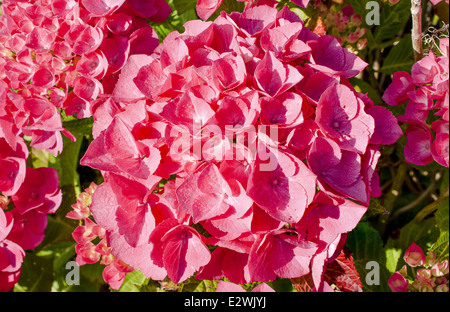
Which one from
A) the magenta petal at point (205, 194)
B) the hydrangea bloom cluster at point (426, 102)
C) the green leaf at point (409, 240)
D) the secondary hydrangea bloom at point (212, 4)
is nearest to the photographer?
the magenta petal at point (205, 194)

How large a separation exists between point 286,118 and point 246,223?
182 millimetres

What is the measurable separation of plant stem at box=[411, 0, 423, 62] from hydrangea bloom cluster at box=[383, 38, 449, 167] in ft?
0.17

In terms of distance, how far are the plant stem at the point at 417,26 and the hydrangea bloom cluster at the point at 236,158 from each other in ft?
0.62

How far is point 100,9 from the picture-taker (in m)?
0.86

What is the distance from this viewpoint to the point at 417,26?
33.4 inches

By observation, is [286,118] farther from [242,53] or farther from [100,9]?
[100,9]

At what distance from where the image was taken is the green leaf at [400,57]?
114cm

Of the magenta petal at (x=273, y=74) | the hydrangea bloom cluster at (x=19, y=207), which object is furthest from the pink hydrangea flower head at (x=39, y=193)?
the magenta petal at (x=273, y=74)

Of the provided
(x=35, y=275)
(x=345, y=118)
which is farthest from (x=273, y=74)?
(x=35, y=275)

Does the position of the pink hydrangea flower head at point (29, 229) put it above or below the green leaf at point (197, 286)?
above

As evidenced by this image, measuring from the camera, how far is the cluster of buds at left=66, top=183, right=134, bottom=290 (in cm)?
89

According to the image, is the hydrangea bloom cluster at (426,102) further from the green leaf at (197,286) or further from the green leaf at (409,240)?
the green leaf at (197,286)

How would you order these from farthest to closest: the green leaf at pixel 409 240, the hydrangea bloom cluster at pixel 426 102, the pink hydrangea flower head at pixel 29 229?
the green leaf at pixel 409 240 < the pink hydrangea flower head at pixel 29 229 < the hydrangea bloom cluster at pixel 426 102

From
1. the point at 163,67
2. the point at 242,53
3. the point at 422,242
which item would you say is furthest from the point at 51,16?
the point at 422,242
